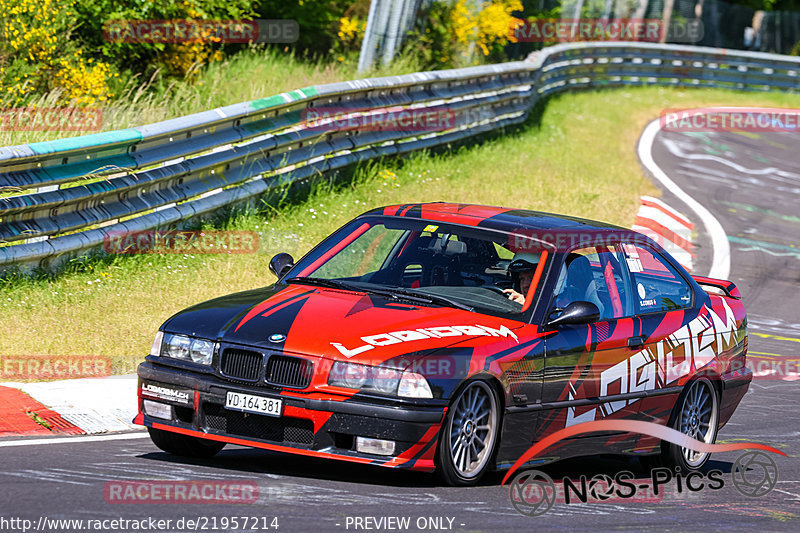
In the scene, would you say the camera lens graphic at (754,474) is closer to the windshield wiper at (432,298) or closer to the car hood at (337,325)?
the car hood at (337,325)

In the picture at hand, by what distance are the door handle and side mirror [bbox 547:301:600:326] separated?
0.55 m

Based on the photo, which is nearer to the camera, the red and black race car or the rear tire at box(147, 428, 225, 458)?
the red and black race car

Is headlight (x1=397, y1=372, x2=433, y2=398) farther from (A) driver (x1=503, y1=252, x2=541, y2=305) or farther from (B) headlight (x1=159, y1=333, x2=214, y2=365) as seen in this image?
(A) driver (x1=503, y1=252, x2=541, y2=305)

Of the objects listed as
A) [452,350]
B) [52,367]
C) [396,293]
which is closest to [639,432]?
[396,293]

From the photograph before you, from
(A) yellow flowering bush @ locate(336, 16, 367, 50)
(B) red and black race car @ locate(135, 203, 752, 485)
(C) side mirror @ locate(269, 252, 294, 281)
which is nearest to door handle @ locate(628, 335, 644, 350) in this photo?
(B) red and black race car @ locate(135, 203, 752, 485)

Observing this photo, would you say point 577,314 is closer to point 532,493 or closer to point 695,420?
point 532,493

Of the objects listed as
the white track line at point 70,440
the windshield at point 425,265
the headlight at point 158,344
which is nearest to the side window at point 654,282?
the windshield at point 425,265

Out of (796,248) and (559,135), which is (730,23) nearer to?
(559,135)

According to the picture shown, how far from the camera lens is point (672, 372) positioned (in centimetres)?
784

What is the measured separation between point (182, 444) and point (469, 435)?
5.50 ft

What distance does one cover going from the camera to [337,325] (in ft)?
21.2

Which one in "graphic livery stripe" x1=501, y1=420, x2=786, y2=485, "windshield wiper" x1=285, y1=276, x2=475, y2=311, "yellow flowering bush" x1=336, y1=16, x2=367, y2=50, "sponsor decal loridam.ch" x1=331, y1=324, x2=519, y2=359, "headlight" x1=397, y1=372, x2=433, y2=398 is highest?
"yellow flowering bush" x1=336, y1=16, x2=367, y2=50

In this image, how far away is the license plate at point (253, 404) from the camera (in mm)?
6219

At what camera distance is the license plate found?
622 centimetres
